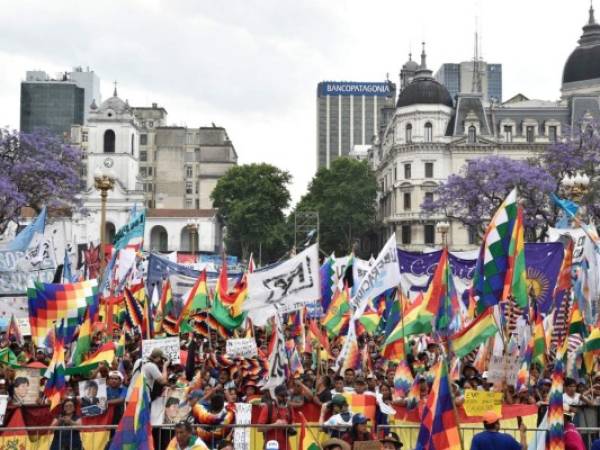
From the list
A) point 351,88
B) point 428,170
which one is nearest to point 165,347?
point 428,170

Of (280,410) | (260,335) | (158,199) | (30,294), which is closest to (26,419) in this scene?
(280,410)

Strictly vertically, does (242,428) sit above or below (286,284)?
below

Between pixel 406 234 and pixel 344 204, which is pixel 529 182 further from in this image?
pixel 344 204

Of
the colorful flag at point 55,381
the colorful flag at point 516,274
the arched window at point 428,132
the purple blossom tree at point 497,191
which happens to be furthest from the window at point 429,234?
the colorful flag at point 55,381

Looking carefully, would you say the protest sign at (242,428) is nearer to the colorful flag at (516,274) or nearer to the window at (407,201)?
the colorful flag at (516,274)

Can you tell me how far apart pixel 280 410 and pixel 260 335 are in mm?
11782

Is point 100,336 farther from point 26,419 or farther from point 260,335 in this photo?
point 26,419

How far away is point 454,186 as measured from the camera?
5838 centimetres

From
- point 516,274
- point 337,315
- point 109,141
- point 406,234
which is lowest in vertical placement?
point 337,315

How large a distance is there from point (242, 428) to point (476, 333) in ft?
10.7

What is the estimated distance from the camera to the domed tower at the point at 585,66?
265 ft

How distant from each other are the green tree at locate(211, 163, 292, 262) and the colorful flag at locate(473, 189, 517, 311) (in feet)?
244

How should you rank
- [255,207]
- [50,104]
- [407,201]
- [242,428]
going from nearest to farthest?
[242,428] < [407,201] < [255,207] < [50,104]

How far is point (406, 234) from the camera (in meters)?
80.8
